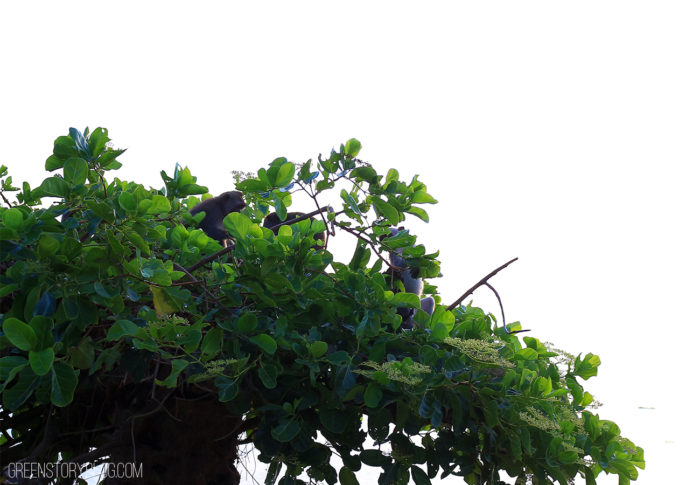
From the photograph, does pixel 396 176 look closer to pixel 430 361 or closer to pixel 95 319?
pixel 430 361

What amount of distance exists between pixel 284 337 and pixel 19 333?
1.52 feet

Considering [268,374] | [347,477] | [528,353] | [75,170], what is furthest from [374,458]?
[75,170]

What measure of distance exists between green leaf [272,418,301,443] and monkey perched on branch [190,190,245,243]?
0.53m

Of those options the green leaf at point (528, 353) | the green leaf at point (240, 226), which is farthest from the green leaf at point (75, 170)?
the green leaf at point (528, 353)

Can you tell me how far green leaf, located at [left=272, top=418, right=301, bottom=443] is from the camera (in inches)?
49.7

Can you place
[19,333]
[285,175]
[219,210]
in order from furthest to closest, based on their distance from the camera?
[219,210] < [285,175] < [19,333]

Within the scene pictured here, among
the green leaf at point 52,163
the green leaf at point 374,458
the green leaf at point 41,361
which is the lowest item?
the green leaf at point 374,458

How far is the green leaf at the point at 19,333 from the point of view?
1027 mm

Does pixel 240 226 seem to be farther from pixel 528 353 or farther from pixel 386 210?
pixel 528 353

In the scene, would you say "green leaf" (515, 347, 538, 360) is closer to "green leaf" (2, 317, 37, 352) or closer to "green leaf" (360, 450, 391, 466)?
"green leaf" (360, 450, 391, 466)

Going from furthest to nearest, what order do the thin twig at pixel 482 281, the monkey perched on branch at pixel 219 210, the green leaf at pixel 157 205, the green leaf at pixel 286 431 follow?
1. the monkey perched on branch at pixel 219 210
2. the thin twig at pixel 482 281
3. the green leaf at pixel 286 431
4. the green leaf at pixel 157 205

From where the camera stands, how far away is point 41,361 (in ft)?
3.43

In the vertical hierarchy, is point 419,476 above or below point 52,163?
below

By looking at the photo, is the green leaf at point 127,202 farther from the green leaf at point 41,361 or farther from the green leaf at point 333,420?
the green leaf at point 333,420
